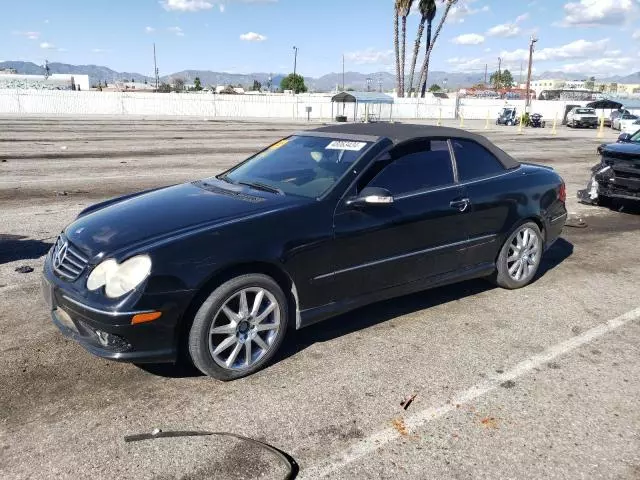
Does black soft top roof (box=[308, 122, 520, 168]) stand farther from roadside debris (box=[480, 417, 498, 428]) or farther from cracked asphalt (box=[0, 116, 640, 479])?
roadside debris (box=[480, 417, 498, 428])

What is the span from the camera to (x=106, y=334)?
126 inches

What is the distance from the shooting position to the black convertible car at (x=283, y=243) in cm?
323

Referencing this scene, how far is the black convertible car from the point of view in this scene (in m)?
3.23

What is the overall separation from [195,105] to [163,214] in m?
41.4

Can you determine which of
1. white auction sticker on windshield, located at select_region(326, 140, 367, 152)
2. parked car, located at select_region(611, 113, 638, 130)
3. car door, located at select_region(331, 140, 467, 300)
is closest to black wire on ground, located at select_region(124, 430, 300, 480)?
car door, located at select_region(331, 140, 467, 300)

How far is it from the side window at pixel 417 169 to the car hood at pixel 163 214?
0.78m

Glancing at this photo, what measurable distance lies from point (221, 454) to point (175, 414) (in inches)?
19.1

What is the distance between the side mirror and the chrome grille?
1805mm

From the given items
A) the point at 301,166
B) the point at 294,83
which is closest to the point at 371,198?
the point at 301,166

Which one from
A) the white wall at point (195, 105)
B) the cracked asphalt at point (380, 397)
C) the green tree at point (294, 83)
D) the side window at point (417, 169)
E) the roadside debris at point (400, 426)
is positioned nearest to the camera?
the cracked asphalt at point (380, 397)

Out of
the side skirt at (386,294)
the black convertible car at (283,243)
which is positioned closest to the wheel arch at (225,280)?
the black convertible car at (283,243)

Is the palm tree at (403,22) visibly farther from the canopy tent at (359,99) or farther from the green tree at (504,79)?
the green tree at (504,79)

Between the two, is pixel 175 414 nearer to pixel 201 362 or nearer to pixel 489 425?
pixel 201 362

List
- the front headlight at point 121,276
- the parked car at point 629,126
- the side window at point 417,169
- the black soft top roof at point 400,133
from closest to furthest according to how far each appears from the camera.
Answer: the front headlight at point 121,276, the side window at point 417,169, the black soft top roof at point 400,133, the parked car at point 629,126
